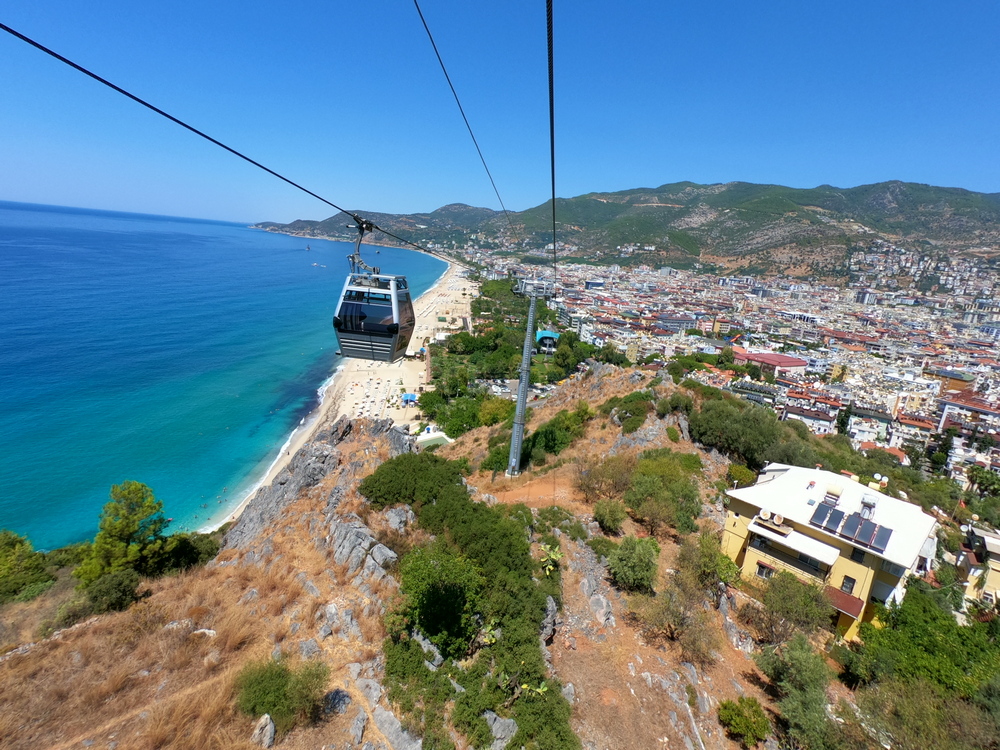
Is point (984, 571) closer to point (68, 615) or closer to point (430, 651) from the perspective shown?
point (430, 651)

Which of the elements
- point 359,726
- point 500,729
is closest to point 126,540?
point 359,726

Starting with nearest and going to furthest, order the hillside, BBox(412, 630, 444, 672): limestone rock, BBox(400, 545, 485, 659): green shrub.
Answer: the hillside
BBox(412, 630, 444, 672): limestone rock
BBox(400, 545, 485, 659): green shrub

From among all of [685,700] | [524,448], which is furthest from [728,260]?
[685,700]

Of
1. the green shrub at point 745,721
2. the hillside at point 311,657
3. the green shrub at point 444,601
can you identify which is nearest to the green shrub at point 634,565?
the hillside at point 311,657

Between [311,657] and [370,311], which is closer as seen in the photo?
[311,657]

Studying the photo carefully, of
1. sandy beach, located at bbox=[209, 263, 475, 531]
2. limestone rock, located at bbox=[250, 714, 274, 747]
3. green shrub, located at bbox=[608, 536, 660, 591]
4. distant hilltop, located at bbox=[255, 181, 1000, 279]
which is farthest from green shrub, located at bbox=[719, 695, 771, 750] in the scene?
distant hilltop, located at bbox=[255, 181, 1000, 279]

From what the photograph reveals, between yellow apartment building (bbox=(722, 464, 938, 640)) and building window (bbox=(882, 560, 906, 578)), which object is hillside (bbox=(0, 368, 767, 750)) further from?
building window (bbox=(882, 560, 906, 578))
